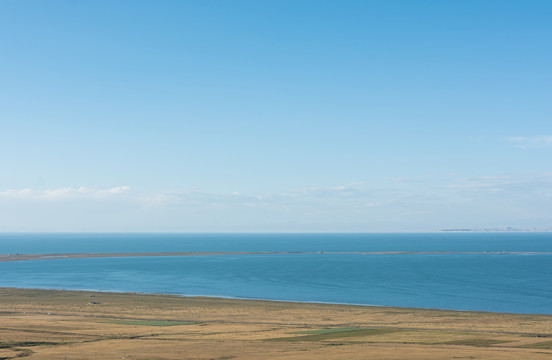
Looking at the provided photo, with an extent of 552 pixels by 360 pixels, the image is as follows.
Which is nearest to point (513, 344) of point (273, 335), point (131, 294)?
point (273, 335)

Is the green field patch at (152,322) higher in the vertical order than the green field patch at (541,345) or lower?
lower

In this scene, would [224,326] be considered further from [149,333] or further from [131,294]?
[131,294]

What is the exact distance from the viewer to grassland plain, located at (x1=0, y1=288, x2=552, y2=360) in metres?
55.0

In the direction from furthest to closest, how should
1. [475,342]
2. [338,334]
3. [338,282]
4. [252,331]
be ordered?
[338,282] < [252,331] < [338,334] < [475,342]

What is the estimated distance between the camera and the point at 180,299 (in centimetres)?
11138

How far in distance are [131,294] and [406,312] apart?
61660 millimetres

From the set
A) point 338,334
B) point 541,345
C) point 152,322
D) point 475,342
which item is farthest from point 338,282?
point 541,345

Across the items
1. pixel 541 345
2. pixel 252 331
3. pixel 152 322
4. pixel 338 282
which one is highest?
pixel 541 345

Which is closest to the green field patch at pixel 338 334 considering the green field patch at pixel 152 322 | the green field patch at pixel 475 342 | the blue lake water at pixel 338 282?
the green field patch at pixel 475 342

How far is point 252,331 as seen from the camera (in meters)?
71.1

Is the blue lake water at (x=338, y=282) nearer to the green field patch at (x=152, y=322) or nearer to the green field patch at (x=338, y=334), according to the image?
the green field patch at (x=338, y=334)

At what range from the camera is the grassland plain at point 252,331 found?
181ft

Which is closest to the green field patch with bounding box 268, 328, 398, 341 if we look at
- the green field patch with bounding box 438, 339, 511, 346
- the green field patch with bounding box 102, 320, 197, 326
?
the green field patch with bounding box 438, 339, 511, 346

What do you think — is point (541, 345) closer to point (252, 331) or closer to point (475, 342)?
point (475, 342)
